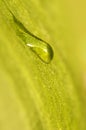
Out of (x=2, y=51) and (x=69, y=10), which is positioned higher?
(x=69, y=10)

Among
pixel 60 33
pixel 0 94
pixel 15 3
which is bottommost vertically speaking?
pixel 0 94

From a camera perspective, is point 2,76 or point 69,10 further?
point 2,76

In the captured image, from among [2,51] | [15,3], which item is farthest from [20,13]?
[2,51]

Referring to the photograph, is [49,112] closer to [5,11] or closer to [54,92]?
[54,92]

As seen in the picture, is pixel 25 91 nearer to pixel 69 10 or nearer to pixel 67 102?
pixel 67 102
